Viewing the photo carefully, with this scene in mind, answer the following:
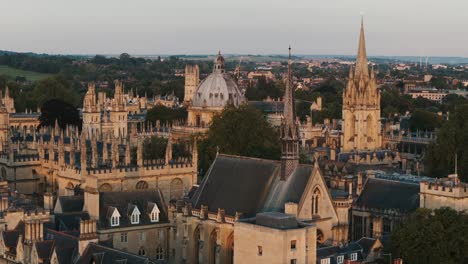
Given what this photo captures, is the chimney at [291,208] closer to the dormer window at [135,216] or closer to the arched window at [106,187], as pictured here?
the dormer window at [135,216]

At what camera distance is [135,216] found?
52.0m

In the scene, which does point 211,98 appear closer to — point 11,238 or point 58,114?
point 58,114

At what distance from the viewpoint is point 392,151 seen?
92.7 metres

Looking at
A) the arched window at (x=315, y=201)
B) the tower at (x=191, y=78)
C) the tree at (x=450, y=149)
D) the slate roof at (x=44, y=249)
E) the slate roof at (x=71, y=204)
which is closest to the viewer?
the slate roof at (x=44, y=249)

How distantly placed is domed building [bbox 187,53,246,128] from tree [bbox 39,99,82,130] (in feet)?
55.9

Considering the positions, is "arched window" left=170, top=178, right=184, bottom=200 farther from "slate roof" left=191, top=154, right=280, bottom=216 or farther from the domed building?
the domed building

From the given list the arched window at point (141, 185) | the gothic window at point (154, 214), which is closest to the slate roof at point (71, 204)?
the gothic window at point (154, 214)

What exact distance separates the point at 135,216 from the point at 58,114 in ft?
219

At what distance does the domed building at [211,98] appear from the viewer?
111m

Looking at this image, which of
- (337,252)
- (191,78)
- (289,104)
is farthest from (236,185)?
(191,78)

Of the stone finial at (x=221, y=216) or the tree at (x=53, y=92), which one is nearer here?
the stone finial at (x=221, y=216)

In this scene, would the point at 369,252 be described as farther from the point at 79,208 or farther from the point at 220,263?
the point at 79,208

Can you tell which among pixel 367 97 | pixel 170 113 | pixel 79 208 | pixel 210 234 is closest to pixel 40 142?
pixel 79 208

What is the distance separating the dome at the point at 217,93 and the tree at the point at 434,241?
2601 inches
